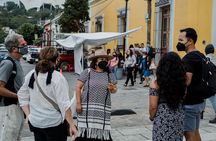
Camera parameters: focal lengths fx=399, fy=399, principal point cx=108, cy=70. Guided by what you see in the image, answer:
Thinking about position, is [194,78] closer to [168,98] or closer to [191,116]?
[191,116]

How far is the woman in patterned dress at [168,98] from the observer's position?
4152mm

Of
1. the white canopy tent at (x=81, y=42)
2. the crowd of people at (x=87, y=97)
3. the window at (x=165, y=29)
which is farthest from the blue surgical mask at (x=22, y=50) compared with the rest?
the window at (x=165, y=29)

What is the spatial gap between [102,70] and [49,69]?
1.11 m

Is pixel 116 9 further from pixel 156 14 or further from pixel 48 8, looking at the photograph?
pixel 48 8

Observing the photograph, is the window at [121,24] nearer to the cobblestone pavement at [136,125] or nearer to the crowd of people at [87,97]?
the cobblestone pavement at [136,125]

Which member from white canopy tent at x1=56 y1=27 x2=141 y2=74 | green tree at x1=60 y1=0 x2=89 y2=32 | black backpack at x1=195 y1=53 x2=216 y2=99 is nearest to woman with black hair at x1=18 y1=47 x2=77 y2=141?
black backpack at x1=195 y1=53 x2=216 y2=99

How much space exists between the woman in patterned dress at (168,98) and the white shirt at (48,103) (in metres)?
0.93

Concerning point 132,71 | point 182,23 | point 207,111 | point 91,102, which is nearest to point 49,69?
point 91,102

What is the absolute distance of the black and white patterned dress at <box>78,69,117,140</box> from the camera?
4.82 meters

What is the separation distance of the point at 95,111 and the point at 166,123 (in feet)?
3.23

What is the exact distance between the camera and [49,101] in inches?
160

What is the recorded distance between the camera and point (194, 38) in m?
5.02

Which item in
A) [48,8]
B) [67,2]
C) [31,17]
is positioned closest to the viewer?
[67,2]

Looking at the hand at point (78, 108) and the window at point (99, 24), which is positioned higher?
the window at point (99, 24)
